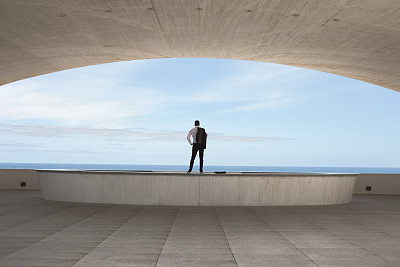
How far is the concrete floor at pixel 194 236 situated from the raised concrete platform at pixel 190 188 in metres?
0.62

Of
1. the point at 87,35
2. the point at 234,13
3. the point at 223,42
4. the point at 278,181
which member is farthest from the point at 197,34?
the point at 278,181

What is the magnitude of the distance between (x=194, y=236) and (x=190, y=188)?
4.78 m

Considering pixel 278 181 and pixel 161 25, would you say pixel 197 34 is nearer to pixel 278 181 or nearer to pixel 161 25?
pixel 161 25

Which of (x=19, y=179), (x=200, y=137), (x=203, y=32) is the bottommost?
(x=19, y=179)

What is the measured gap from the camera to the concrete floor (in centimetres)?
555

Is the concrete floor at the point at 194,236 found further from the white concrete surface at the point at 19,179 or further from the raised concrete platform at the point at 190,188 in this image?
the white concrete surface at the point at 19,179

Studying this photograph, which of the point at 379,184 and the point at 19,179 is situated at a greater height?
the point at 19,179

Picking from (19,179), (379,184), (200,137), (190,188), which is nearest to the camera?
(190,188)

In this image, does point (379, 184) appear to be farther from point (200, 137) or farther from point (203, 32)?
point (203, 32)

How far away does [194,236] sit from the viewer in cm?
724

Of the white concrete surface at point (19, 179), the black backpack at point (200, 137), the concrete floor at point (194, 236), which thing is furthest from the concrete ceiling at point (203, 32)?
the concrete floor at point (194, 236)

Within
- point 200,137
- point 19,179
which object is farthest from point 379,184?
point 19,179

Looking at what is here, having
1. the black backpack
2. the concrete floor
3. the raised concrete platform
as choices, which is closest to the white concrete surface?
the raised concrete platform

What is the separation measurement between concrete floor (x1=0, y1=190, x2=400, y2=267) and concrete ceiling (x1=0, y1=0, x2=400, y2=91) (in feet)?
17.1
